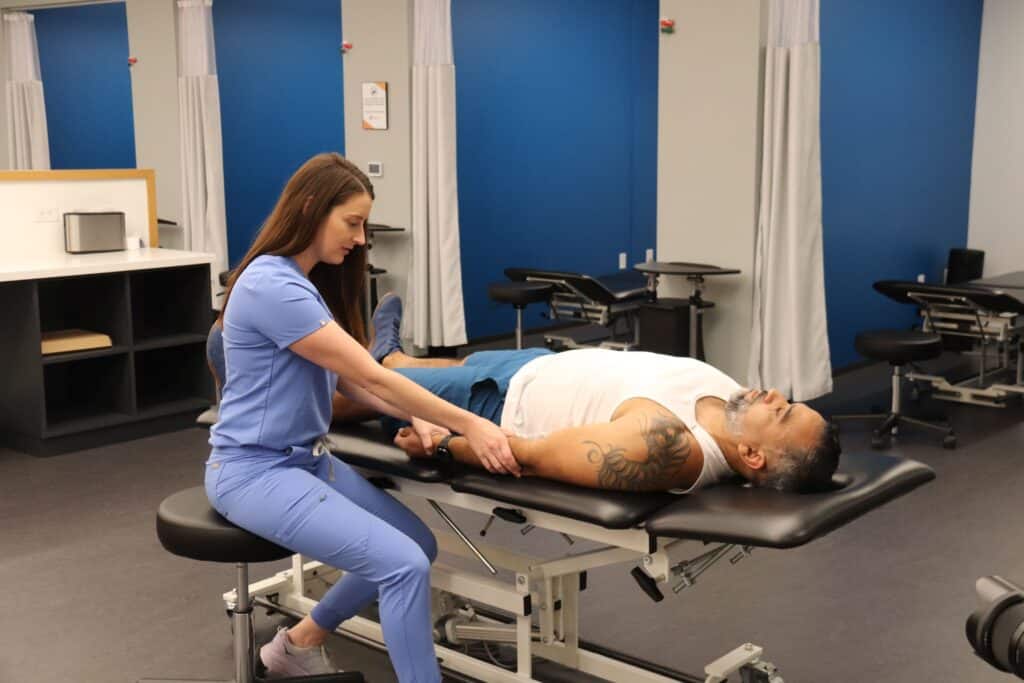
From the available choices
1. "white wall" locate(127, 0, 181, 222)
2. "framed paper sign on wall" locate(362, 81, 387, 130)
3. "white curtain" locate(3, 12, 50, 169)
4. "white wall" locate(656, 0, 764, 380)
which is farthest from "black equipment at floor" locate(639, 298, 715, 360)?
"white curtain" locate(3, 12, 50, 169)

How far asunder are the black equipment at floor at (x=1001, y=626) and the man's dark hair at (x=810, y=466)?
762mm

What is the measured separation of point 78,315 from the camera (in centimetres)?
450

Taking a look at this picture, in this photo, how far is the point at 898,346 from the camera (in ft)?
14.0

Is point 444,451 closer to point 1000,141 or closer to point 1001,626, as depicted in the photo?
point 1001,626

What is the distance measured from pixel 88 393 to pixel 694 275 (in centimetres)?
248

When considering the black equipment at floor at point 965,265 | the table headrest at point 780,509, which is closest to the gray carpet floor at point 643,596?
the table headrest at point 780,509

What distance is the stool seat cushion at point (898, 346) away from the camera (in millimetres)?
4262

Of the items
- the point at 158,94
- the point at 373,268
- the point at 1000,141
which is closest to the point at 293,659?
the point at 373,268

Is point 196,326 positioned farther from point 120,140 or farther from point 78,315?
point 120,140

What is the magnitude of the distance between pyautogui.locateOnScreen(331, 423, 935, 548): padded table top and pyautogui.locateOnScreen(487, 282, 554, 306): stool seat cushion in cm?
316

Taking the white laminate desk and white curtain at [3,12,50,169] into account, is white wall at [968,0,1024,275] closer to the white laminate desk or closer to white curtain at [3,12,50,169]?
the white laminate desk

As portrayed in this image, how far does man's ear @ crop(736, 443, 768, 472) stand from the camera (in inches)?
79.1

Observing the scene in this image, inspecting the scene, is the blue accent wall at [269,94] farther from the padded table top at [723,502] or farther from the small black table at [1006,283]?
the padded table top at [723,502]

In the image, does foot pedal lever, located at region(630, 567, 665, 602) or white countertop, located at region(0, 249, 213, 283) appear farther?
white countertop, located at region(0, 249, 213, 283)
